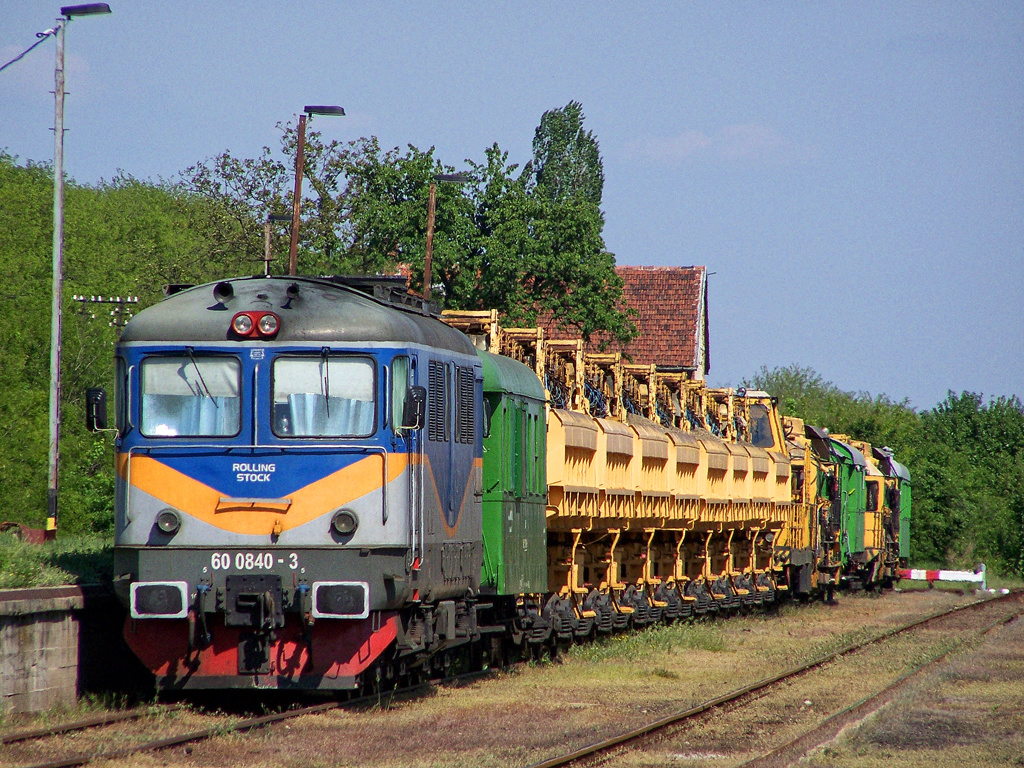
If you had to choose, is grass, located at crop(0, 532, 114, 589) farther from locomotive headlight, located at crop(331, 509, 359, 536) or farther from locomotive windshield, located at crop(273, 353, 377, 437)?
locomotive headlight, located at crop(331, 509, 359, 536)

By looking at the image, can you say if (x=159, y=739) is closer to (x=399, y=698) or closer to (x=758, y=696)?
(x=399, y=698)

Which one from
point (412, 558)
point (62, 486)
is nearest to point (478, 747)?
point (412, 558)

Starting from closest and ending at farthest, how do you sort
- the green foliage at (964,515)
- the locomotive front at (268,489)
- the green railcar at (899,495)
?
the locomotive front at (268,489)
the green railcar at (899,495)
the green foliage at (964,515)

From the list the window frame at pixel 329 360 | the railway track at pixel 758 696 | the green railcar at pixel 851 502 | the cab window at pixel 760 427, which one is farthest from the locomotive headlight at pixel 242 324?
the green railcar at pixel 851 502

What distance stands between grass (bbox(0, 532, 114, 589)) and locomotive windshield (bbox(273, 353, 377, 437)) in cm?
267

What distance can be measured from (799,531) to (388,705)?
68.7 feet

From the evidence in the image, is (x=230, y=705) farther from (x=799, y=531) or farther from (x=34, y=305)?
(x=34, y=305)

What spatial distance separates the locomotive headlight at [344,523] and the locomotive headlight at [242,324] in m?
1.68

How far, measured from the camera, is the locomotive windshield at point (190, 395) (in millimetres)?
12156

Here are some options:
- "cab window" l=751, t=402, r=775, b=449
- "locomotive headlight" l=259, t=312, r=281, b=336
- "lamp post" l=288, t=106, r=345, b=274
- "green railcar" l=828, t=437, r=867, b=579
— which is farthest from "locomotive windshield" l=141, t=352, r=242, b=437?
"green railcar" l=828, t=437, r=867, b=579

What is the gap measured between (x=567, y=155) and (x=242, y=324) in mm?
52859

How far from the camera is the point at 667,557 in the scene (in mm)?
24984

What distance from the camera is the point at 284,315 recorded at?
12.2 meters

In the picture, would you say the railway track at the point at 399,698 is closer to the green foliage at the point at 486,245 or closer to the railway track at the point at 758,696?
the railway track at the point at 758,696
